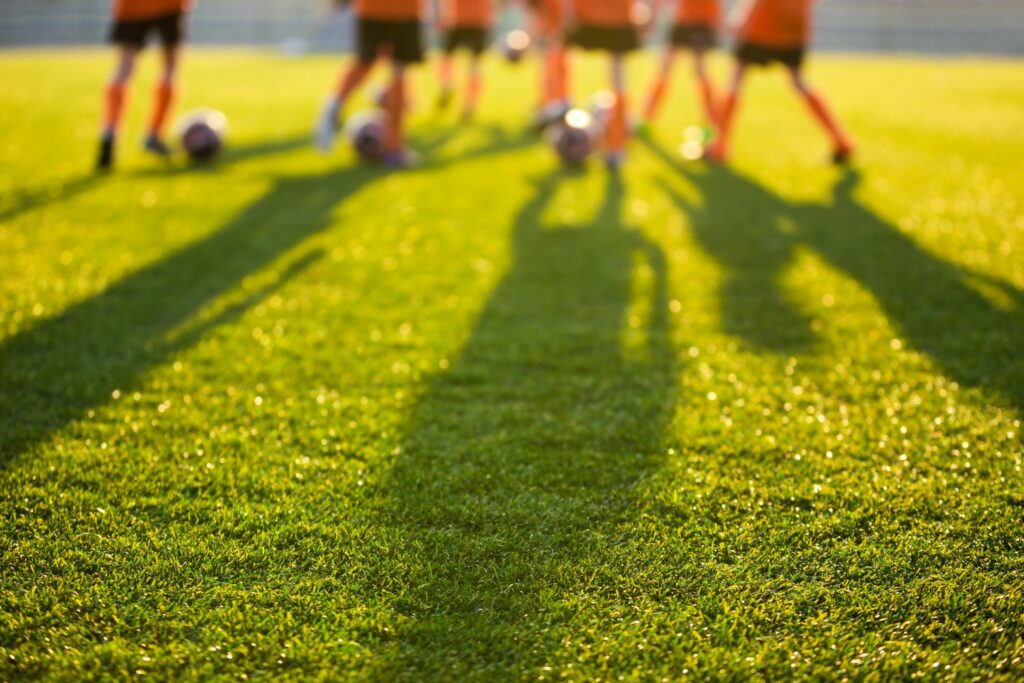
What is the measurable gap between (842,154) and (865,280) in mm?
3425

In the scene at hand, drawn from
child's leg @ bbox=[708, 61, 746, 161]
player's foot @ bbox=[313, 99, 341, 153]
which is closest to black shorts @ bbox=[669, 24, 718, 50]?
child's leg @ bbox=[708, 61, 746, 161]

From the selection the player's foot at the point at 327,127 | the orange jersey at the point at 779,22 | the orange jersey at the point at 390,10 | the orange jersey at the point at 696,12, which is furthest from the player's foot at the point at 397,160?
the orange jersey at the point at 696,12

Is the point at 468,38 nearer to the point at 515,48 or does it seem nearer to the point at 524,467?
the point at 515,48

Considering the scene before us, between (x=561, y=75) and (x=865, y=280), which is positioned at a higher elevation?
(x=561, y=75)

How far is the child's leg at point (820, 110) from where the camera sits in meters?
7.49

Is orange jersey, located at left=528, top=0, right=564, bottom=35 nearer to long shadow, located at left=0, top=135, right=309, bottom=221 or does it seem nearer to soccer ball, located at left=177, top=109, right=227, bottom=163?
long shadow, located at left=0, top=135, right=309, bottom=221

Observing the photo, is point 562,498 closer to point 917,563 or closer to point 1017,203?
point 917,563

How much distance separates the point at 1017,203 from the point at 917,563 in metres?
4.95

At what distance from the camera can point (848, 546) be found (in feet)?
7.97

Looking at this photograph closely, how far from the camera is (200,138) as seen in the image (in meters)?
7.79

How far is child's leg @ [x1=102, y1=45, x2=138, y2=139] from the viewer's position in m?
7.34

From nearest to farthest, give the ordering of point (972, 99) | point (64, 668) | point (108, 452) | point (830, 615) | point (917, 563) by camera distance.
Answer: point (64, 668) → point (830, 615) → point (917, 563) → point (108, 452) → point (972, 99)

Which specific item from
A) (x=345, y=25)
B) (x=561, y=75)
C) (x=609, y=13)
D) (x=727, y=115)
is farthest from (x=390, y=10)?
(x=345, y=25)

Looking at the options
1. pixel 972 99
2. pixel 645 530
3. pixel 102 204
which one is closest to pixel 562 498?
pixel 645 530
